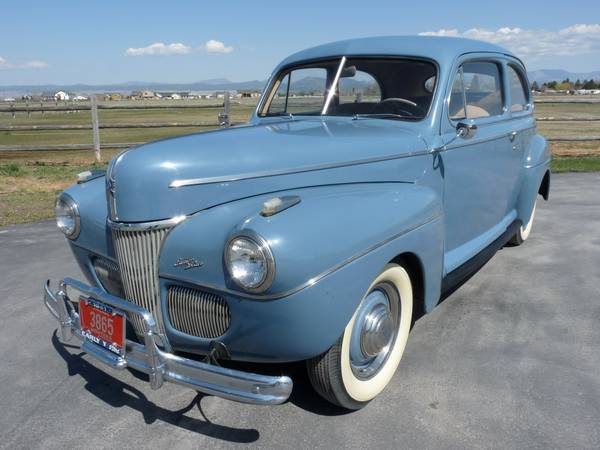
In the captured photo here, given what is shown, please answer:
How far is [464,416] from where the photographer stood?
257cm

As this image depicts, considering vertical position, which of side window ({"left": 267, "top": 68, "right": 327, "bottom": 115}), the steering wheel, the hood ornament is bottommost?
the hood ornament

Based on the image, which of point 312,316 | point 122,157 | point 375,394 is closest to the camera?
point 312,316

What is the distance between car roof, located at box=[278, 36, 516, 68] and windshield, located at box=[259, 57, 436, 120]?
2.2 inches

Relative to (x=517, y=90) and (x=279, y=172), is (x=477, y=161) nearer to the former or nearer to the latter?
(x=517, y=90)

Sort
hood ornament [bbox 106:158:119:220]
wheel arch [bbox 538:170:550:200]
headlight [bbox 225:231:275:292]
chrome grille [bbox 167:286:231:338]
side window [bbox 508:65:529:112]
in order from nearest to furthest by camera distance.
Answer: headlight [bbox 225:231:275:292]
chrome grille [bbox 167:286:231:338]
hood ornament [bbox 106:158:119:220]
side window [bbox 508:65:529:112]
wheel arch [bbox 538:170:550:200]

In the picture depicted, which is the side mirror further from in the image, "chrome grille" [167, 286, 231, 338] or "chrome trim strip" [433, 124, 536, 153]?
"chrome grille" [167, 286, 231, 338]

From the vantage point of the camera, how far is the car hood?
240 centimetres

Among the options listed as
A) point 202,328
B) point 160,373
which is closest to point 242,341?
point 202,328

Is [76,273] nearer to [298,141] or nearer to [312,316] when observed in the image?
[298,141]

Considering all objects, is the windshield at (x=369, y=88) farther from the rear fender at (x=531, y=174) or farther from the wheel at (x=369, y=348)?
the rear fender at (x=531, y=174)

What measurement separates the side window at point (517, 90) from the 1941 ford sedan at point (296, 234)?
96 cm

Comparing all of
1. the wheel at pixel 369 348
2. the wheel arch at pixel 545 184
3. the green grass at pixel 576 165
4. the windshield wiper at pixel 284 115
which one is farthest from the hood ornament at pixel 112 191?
the green grass at pixel 576 165

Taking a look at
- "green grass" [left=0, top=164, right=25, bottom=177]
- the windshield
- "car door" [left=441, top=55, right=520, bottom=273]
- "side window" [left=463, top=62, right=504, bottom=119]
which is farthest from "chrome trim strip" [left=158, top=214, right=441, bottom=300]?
"green grass" [left=0, top=164, right=25, bottom=177]

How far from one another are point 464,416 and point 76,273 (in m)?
3.41
